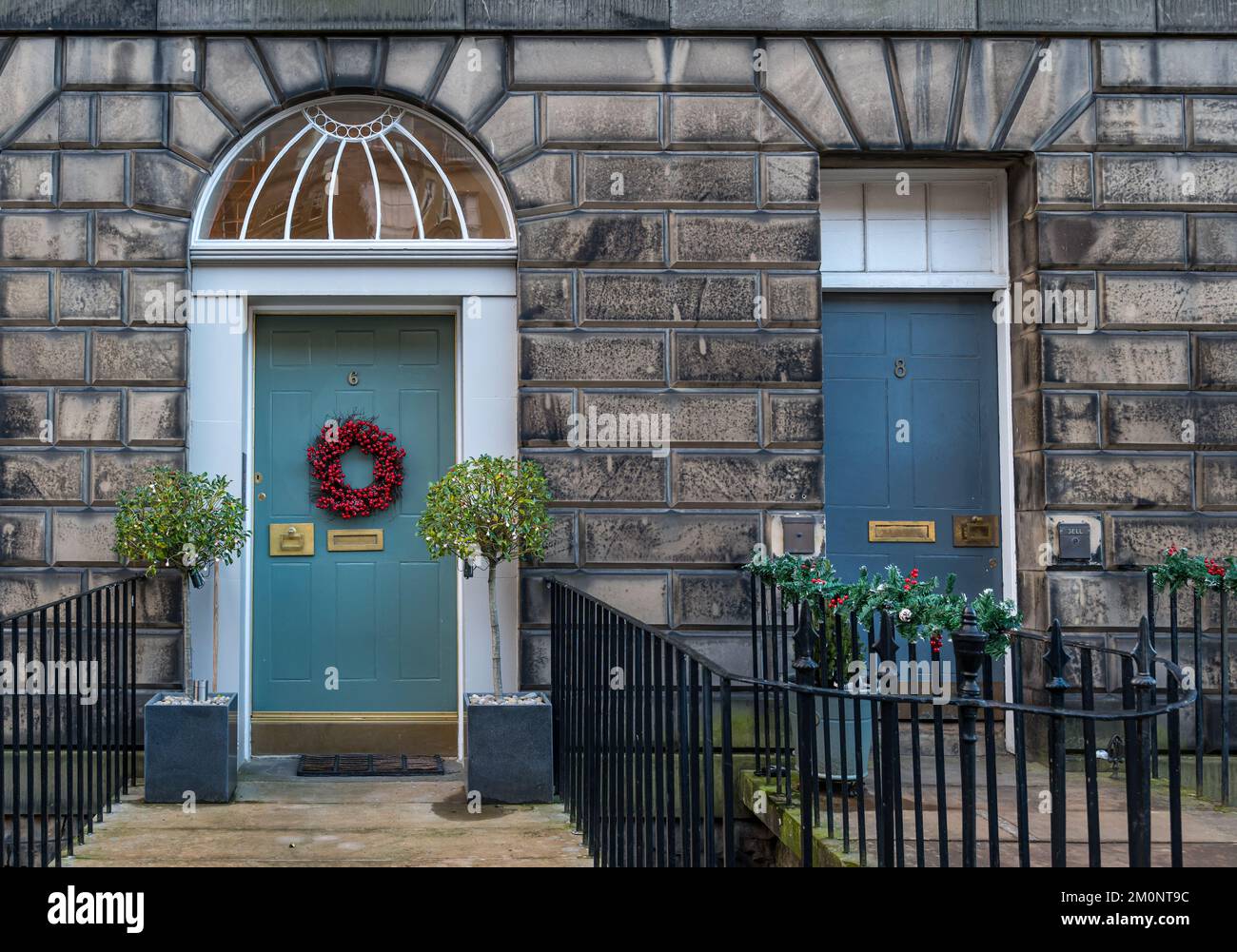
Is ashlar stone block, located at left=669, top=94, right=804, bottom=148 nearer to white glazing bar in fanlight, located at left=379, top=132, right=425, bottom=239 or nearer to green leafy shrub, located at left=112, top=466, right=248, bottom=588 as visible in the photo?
white glazing bar in fanlight, located at left=379, top=132, right=425, bottom=239

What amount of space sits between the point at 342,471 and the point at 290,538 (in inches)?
21.6

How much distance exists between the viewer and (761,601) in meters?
6.42

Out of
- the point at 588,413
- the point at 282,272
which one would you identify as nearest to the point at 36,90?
the point at 282,272

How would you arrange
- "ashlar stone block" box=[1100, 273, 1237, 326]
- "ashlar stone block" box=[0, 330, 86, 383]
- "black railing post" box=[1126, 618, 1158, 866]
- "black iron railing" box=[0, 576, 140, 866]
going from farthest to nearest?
"ashlar stone block" box=[1100, 273, 1237, 326] → "ashlar stone block" box=[0, 330, 86, 383] → "black iron railing" box=[0, 576, 140, 866] → "black railing post" box=[1126, 618, 1158, 866]

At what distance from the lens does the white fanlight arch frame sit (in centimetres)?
693

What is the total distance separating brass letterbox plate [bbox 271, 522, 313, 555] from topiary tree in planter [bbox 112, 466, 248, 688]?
59cm

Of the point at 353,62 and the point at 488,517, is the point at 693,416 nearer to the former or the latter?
the point at 488,517

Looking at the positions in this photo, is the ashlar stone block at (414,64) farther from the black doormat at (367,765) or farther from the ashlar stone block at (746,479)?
the black doormat at (367,765)

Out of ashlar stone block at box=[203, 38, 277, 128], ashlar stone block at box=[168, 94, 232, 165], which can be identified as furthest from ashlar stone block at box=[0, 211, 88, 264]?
ashlar stone block at box=[203, 38, 277, 128]

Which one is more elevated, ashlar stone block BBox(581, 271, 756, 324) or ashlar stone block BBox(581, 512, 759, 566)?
ashlar stone block BBox(581, 271, 756, 324)

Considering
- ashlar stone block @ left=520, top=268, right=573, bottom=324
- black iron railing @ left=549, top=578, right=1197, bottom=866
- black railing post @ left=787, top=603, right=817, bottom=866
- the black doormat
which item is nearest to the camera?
black iron railing @ left=549, top=578, right=1197, bottom=866

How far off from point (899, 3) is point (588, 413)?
3291mm

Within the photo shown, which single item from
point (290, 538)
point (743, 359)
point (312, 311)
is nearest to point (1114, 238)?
point (743, 359)

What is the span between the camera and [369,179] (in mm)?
7070
